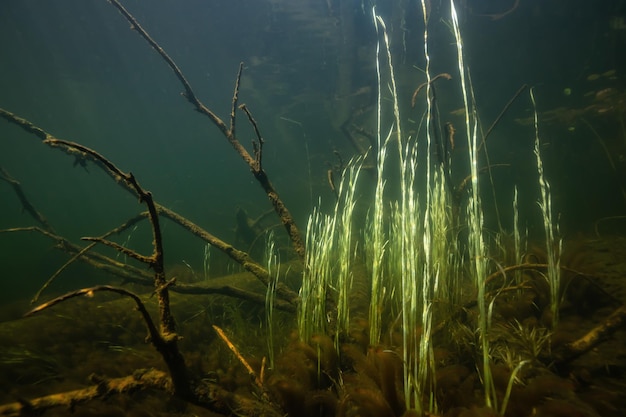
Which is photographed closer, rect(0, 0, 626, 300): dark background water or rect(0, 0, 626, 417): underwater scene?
rect(0, 0, 626, 417): underwater scene

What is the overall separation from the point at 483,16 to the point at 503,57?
11.1 ft

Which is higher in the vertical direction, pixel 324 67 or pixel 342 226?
pixel 324 67

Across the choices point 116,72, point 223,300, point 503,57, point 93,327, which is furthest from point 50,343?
point 116,72

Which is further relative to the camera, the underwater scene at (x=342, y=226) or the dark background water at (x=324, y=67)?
the dark background water at (x=324, y=67)

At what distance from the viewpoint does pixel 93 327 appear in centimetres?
434

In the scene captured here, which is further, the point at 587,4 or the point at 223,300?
the point at 587,4

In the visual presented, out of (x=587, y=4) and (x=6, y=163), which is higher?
(x=6, y=163)

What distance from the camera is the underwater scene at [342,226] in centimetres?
192

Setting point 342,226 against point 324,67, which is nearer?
point 342,226

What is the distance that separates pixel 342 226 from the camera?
313 cm

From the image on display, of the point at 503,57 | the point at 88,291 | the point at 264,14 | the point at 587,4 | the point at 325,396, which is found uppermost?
the point at 264,14

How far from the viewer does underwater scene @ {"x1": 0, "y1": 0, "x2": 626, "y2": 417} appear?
75.8 inches

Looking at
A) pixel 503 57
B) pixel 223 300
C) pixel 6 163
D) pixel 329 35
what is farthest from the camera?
pixel 6 163

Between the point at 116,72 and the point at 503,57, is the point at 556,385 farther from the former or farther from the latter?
the point at 116,72
